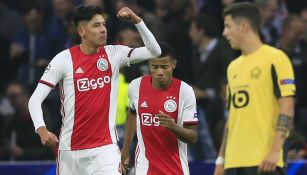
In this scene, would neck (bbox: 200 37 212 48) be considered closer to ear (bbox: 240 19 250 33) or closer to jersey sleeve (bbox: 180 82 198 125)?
jersey sleeve (bbox: 180 82 198 125)

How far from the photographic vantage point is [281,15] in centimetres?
1514

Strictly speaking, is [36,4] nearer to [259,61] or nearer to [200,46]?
[200,46]

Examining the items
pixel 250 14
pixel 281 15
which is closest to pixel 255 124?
pixel 250 14

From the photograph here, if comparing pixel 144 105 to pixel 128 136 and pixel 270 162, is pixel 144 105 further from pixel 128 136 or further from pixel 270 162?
pixel 270 162

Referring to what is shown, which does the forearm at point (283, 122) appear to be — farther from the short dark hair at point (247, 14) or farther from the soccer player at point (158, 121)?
the soccer player at point (158, 121)

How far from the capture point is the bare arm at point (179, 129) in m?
9.37

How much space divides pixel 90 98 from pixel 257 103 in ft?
6.09

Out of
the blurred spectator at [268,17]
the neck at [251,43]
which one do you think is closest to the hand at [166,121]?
the neck at [251,43]

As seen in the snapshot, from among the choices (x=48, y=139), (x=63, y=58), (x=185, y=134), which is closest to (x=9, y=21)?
(x=63, y=58)

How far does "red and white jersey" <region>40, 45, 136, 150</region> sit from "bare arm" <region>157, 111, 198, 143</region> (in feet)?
1.72

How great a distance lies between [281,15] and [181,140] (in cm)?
582

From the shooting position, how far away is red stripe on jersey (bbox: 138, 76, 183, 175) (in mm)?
9867

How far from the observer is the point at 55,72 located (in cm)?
958

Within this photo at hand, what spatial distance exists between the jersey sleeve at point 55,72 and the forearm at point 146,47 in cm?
66
